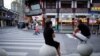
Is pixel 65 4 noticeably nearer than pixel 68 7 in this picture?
No

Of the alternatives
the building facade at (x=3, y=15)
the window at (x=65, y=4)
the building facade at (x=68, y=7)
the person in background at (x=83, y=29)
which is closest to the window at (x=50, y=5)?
the building facade at (x=68, y=7)

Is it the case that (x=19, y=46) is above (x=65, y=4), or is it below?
below

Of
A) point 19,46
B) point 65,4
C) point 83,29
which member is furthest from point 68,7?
point 83,29

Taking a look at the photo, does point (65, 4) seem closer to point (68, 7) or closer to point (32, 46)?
point (68, 7)

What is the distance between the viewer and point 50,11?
2322 inches

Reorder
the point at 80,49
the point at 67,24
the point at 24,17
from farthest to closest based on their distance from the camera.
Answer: the point at 24,17
the point at 67,24
the point at 80,49

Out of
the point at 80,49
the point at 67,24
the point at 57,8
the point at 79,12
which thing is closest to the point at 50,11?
the point at 57,8

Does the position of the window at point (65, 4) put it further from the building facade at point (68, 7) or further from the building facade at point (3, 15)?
→ the building facade at point (3, 15)

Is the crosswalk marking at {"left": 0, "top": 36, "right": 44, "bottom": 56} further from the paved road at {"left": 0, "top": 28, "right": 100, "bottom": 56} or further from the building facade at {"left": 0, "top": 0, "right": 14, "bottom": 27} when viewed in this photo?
the building facade at {"left": 0, "top": 0, "right": 14, "bottom": 27}

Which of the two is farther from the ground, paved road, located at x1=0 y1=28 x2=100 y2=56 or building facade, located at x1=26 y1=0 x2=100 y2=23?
building facade, located at x1=26 y1=0 x2=100 y2=23

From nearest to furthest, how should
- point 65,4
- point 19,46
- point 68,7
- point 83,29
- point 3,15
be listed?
point 83,29 → point 19,46 → point 68,7 → point 65,4 → point 3,15

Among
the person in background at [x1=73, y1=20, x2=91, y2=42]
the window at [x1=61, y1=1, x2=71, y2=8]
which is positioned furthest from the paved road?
the window at [x1=61, y1=1, x2=71, y2=8]

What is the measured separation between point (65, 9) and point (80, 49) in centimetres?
4756

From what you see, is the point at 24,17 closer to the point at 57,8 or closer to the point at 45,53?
the point at 57,8
